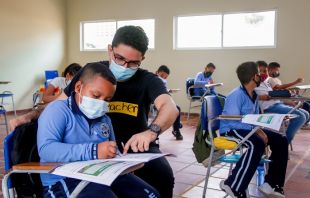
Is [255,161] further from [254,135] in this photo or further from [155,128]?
[155,128]

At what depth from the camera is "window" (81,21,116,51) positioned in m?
9.12

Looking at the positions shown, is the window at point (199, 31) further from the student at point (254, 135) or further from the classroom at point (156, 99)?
the student at point (254, 135)

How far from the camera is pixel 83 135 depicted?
1432 mm

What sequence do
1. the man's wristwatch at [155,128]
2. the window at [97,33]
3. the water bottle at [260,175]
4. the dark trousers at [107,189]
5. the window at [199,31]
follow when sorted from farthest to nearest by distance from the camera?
the window at [97,33] → the window at [199,31] → the water bottle at [260,175] → the man's wristwatch at [155,128] → the dark trousers at [107,189]

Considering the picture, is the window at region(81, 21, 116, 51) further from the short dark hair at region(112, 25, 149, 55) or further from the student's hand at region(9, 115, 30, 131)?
the student's hand at region(9, 115, 30, 131)

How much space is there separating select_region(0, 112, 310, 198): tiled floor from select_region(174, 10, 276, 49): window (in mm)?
2914

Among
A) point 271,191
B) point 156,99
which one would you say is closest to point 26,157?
point 156,99

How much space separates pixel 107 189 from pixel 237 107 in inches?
67.2

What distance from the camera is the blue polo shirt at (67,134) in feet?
4.27

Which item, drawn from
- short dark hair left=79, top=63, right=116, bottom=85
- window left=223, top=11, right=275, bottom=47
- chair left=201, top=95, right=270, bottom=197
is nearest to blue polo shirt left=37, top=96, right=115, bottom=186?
short dark hair left=79, top=63, right=116, bottom=85

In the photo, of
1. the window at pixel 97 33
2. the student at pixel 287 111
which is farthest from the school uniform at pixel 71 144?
the window at pixel 97 33

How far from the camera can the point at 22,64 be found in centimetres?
831

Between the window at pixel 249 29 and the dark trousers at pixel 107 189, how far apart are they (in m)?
6.50

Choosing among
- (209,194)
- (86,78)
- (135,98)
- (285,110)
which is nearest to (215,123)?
(209,194)
